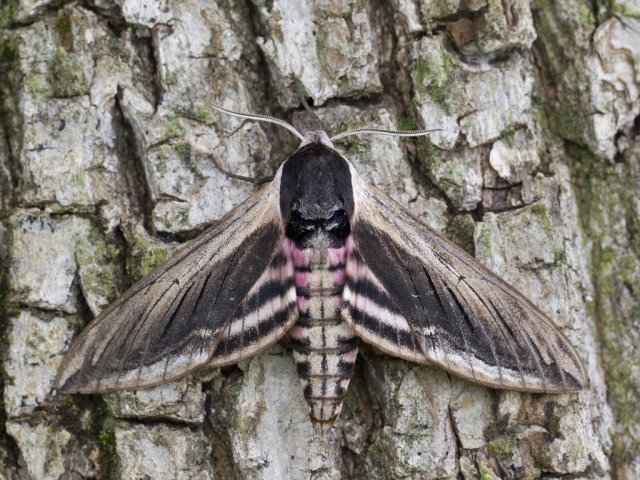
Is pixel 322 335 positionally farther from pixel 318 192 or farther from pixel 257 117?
pixel 257 117

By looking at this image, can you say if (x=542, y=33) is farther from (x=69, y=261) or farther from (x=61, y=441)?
(x=61, y=441)

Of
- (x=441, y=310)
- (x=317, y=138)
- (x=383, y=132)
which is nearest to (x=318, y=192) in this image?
(x=317, y=138)

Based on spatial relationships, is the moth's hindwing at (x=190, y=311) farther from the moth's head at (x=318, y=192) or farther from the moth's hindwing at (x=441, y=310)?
the moth's hindwing at (x=441, y=310)

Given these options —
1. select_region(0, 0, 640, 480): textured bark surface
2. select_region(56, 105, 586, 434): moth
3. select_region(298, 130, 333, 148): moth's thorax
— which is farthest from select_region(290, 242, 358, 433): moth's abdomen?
select_region(298, 130, 333, 148): moth's thorax

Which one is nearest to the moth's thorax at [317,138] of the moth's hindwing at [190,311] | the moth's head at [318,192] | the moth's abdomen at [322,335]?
the moth's head at [318,192]

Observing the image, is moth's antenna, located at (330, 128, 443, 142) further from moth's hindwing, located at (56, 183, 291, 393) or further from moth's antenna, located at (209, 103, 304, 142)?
moth's hindwing, located at (56, 183, 291, 393)

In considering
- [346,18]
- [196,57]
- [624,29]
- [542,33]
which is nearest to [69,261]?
[196,57]
